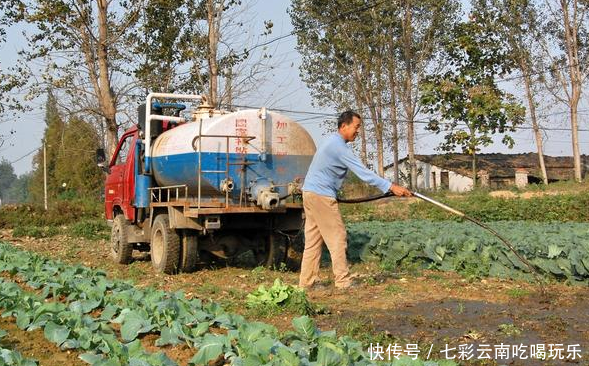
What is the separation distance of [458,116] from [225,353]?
94.0ft

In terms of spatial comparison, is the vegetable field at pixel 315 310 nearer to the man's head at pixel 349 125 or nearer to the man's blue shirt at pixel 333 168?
the man's blue shirt at pixel 333 168

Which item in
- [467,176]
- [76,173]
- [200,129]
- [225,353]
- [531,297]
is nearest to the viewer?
[225,353]

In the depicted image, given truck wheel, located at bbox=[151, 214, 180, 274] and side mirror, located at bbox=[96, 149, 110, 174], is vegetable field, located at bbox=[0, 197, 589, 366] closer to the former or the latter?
truck wheel, located at bbox=[151, 214, 180, 274]

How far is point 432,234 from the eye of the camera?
36.6 feet

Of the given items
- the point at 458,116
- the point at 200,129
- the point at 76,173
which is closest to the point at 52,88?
the point at 200,129

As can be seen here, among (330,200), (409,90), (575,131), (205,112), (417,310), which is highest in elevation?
(409,90)

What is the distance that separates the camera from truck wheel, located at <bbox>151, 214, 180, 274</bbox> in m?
10.4

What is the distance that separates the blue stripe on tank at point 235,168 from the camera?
9805mm

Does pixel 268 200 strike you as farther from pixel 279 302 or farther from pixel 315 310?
pixel 315 310

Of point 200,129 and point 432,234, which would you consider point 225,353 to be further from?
point 432,234

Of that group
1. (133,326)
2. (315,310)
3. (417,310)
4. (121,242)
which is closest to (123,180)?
(121,242)

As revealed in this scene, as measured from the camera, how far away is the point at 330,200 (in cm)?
781

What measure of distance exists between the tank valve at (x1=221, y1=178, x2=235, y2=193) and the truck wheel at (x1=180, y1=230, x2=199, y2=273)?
1.10m

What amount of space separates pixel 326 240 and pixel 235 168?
2543 mm
